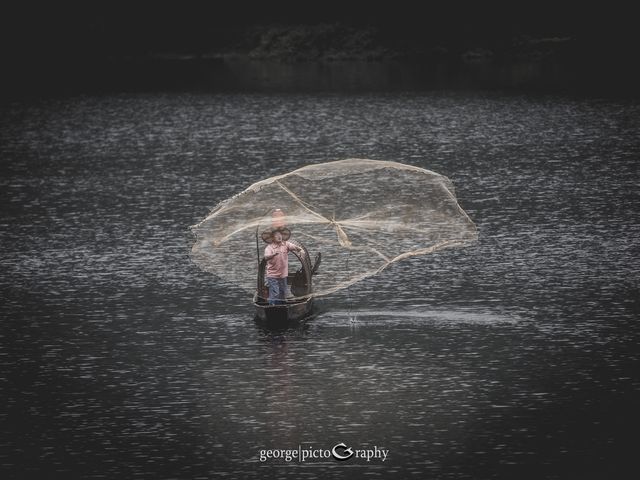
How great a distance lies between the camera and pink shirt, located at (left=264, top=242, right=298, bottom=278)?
34656mm

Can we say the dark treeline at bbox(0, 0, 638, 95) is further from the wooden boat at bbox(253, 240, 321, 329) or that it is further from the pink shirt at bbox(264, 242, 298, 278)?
the pink shirt at bbox(264, 242, 298, 278)

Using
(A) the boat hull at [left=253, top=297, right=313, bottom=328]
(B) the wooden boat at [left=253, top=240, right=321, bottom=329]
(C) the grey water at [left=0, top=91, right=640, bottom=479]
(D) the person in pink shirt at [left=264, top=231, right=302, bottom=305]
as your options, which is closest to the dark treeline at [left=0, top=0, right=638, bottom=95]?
(C) the grey water at [left=0, top=91, right=640, bottom=479]

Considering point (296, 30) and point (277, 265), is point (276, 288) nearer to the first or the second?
point (277, 265)

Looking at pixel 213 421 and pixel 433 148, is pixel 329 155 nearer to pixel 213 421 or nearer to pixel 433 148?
pixel 433 148

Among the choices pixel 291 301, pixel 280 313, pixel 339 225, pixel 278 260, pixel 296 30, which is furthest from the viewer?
pixel 296 30

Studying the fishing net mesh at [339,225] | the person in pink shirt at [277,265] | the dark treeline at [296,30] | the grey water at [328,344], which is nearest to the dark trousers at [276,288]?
the person in pink shirt at [277,265]

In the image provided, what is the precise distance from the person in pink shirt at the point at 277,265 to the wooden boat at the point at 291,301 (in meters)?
0.21

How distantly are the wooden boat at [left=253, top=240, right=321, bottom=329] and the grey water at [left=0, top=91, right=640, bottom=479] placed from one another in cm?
39

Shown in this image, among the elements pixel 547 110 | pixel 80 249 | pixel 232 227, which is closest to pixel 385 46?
pixel 547 110

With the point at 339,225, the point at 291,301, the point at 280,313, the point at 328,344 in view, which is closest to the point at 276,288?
the point at 280,313

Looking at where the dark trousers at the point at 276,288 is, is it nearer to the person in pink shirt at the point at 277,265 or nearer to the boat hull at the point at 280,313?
the person in pink shirt at the point at 277,265

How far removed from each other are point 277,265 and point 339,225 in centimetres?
229

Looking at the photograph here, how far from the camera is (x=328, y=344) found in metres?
33.7

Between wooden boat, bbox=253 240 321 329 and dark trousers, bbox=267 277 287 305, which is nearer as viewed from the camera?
dark trousers, bbox=267 277 287 305
